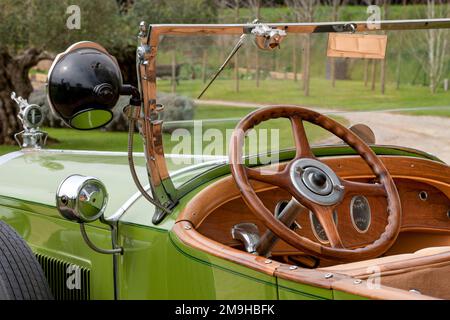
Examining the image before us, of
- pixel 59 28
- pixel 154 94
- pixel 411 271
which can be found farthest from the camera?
pixel 59 28

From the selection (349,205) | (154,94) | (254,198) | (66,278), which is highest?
(154,94)

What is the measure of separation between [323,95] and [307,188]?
150 inches

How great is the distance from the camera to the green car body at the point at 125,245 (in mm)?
1997

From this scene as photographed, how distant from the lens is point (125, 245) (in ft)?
7.64

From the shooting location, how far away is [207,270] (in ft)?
6.73

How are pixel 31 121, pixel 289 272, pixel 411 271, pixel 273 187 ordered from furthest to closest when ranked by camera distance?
1. pixel 31 121
2. pixel 273 187
3. pixel 411 271
4. pixel 289 272

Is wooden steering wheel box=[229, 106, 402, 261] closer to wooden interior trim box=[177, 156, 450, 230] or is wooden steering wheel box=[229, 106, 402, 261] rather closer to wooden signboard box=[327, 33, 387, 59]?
wooden interior trim box=[177, 156, 450, 230]

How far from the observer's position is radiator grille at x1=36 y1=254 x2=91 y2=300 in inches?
98.6

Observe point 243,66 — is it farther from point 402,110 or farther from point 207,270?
point 207,270

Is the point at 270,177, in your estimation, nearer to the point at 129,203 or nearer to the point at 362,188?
the point at 362,188

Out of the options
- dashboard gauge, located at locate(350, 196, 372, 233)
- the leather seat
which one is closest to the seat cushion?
the leather seat

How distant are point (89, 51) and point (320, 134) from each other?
0.94 meters

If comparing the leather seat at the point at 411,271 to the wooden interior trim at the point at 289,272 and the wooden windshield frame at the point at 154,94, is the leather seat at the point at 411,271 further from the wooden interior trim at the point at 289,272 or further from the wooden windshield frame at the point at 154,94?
the wooden windshield frame at the point at 154,94

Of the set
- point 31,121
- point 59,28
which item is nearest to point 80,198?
point 31,121
